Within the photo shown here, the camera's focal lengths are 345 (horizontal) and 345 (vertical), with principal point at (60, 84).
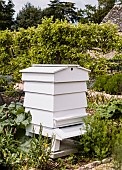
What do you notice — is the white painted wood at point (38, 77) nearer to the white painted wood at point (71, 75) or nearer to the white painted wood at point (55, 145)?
the white painted wood at point (71, 75)

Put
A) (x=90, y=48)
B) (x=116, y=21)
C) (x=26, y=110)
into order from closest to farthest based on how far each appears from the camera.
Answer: (x=26, y=110)
(x=90, y=48)
(x=116, y=21)

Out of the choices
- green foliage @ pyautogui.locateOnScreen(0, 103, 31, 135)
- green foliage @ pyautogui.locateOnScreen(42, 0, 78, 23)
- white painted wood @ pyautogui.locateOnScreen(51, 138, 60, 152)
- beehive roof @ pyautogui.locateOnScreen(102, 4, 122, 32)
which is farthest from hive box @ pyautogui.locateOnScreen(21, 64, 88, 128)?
green foliage @ pyautogui.locateOnScreen(42, 0, 78, 23)

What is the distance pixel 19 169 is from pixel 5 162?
Answer: 199mm

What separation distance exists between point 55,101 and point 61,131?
41 centimetres

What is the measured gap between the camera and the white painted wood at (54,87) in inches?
181

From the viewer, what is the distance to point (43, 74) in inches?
185

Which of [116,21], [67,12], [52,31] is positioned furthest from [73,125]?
[67,12]

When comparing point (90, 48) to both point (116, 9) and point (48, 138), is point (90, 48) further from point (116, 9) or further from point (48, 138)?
point (116, 9)

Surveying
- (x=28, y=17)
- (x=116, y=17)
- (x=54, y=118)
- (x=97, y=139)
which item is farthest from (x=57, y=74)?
(x=28, y=17)

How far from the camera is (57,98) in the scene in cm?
463

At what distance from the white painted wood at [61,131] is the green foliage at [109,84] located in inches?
247

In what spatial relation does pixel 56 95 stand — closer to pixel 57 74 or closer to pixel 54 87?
pixel 54 87

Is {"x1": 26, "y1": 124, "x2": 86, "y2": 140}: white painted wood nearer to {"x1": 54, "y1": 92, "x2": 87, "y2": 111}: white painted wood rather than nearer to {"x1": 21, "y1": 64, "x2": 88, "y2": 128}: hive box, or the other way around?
{"x1": 21, "y1": 64, "x2": 88, "y2": 128}: hive box

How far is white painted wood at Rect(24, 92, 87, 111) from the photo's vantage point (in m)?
4.60
